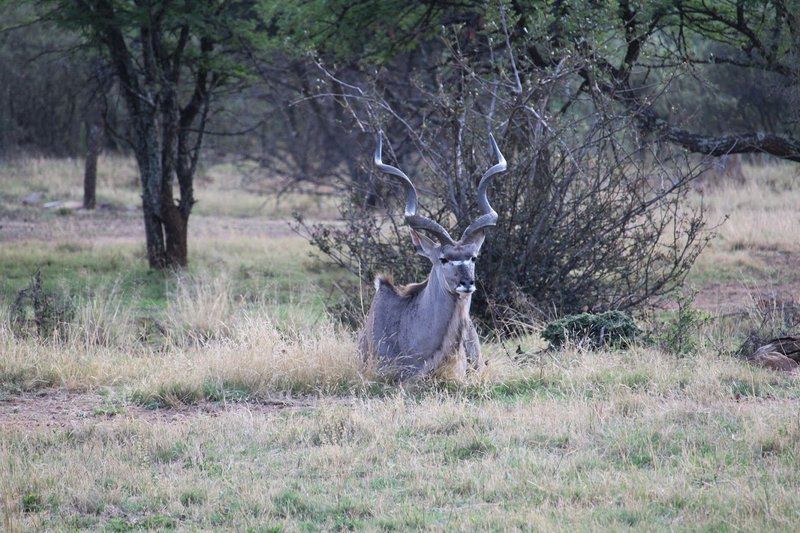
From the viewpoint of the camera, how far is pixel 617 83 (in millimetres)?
8914

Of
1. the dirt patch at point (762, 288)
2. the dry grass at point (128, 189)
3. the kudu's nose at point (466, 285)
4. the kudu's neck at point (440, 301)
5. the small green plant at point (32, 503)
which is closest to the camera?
the small green plant at point (32, 503)

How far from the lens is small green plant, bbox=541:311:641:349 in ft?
26.3

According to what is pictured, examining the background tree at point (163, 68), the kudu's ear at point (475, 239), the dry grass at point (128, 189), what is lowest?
the dry grass at point (128, 189)

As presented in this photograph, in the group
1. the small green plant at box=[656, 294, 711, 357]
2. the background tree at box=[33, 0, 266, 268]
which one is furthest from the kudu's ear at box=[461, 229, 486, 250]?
the background tree at box=[33, 0, 266, 268]

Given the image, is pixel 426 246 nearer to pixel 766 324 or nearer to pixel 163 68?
→ pixel 766 324

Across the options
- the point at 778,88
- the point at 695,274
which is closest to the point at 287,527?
the point at 778,88

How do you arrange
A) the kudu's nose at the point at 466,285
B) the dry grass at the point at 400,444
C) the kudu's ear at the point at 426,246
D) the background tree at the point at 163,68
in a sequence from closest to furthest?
the dry grass at the point at 400,444, the kudu's nose at the point at 466,285, the kudu's ear at the point at 426,246, the background tree at the point at 163,68

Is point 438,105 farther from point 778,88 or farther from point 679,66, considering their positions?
point 778,88

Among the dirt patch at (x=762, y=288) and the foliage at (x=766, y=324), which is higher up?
the foliage at (x=766, y=324)

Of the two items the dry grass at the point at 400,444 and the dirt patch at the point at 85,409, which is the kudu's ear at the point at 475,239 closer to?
the dry grass at the point at 400,444

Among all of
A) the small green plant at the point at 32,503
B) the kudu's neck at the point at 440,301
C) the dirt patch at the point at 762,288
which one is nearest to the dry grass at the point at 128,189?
the dirt patch at the point at 762,288

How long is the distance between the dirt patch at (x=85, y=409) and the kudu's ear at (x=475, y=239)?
173cm

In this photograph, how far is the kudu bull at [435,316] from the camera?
744 centimetres

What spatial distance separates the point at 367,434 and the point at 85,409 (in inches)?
86.0
